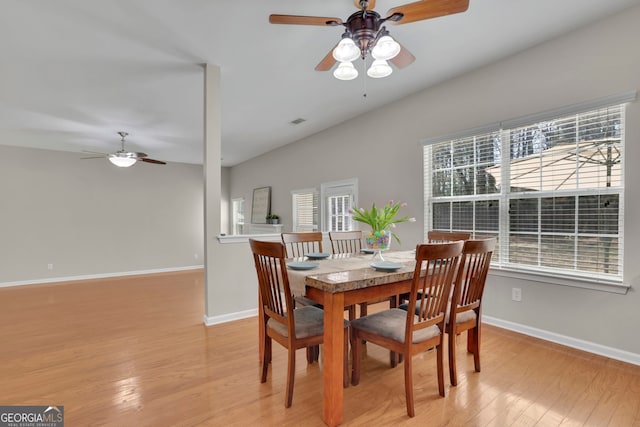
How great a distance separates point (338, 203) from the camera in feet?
16.9

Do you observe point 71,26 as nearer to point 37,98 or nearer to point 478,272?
point 37,98

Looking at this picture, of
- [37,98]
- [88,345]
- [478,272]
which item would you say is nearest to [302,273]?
[478,272]

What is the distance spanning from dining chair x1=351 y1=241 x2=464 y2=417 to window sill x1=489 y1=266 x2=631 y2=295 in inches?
58.6

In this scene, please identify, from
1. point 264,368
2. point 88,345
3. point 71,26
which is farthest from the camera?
point 88,345

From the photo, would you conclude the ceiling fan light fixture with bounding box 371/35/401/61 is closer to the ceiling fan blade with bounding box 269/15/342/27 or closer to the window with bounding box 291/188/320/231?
the ceiling fan blade with bounding box 269/15/342/27

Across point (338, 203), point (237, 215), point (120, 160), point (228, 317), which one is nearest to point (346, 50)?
point (228, 317)

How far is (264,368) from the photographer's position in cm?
211

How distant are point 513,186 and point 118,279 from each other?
6.95m

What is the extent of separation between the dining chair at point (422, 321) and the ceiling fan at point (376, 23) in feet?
4.12

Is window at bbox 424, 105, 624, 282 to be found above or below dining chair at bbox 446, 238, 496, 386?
above

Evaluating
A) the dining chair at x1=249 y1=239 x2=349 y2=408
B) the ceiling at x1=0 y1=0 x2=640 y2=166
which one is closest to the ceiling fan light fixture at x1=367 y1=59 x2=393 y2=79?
the ceiling at x1=0 y1=0 x2=640 y2=166

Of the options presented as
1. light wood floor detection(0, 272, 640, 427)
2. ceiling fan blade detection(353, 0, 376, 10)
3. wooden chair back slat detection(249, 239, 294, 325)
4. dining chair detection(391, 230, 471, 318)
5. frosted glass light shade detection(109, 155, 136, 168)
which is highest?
ceiling fan blade detection(353, 0, 376, 10)

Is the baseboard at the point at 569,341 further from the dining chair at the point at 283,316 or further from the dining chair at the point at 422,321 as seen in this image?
the dining chair at the point at 283,316

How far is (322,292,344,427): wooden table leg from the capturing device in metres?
1.67
